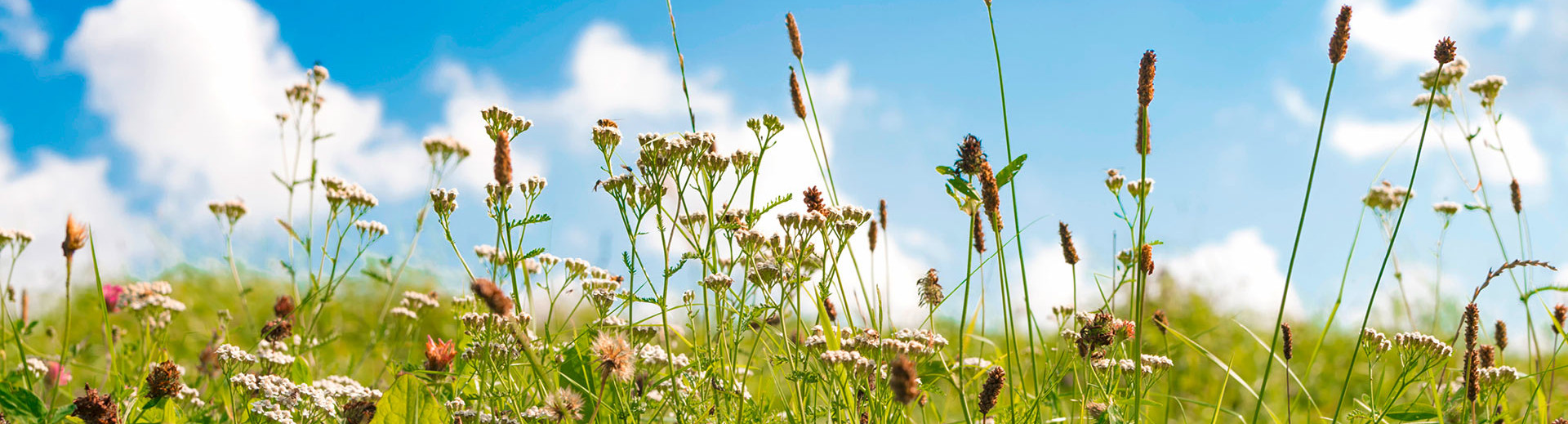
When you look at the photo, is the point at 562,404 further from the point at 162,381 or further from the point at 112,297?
the point at 112,297

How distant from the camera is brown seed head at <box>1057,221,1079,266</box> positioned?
2432 millimetres

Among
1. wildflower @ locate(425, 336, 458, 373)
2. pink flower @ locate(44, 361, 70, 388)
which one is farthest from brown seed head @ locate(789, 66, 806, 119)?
pink flower @ locate(44, 361, 70, 388)

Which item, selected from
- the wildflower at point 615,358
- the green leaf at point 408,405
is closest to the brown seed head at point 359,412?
the green leaf at point 408,405

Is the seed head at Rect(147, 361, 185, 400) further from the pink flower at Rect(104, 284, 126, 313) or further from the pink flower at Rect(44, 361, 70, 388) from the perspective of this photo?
the pink flower at Rect(104, 284, 126, 313)

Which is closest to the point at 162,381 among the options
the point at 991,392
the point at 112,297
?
the point at 991,392

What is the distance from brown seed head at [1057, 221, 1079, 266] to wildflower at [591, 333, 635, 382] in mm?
1108

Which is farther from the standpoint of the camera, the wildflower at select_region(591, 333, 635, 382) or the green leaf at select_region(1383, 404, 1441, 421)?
the green leaf at select_region(1383, 404, 1441, 421)

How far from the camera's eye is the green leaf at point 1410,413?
2.98 metres

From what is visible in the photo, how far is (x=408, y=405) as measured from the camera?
2951 millimetres

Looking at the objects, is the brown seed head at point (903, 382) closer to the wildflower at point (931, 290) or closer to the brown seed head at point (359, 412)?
the wildflower at point (931, 290)

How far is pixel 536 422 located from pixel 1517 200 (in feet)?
12.8

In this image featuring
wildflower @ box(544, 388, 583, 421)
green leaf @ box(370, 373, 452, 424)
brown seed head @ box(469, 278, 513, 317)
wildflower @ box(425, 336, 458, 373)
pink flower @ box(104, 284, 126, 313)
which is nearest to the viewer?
brown seed head @ box(469, 278, 513, 317)

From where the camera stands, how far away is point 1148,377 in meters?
2.91

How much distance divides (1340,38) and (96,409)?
3197 millimetres
